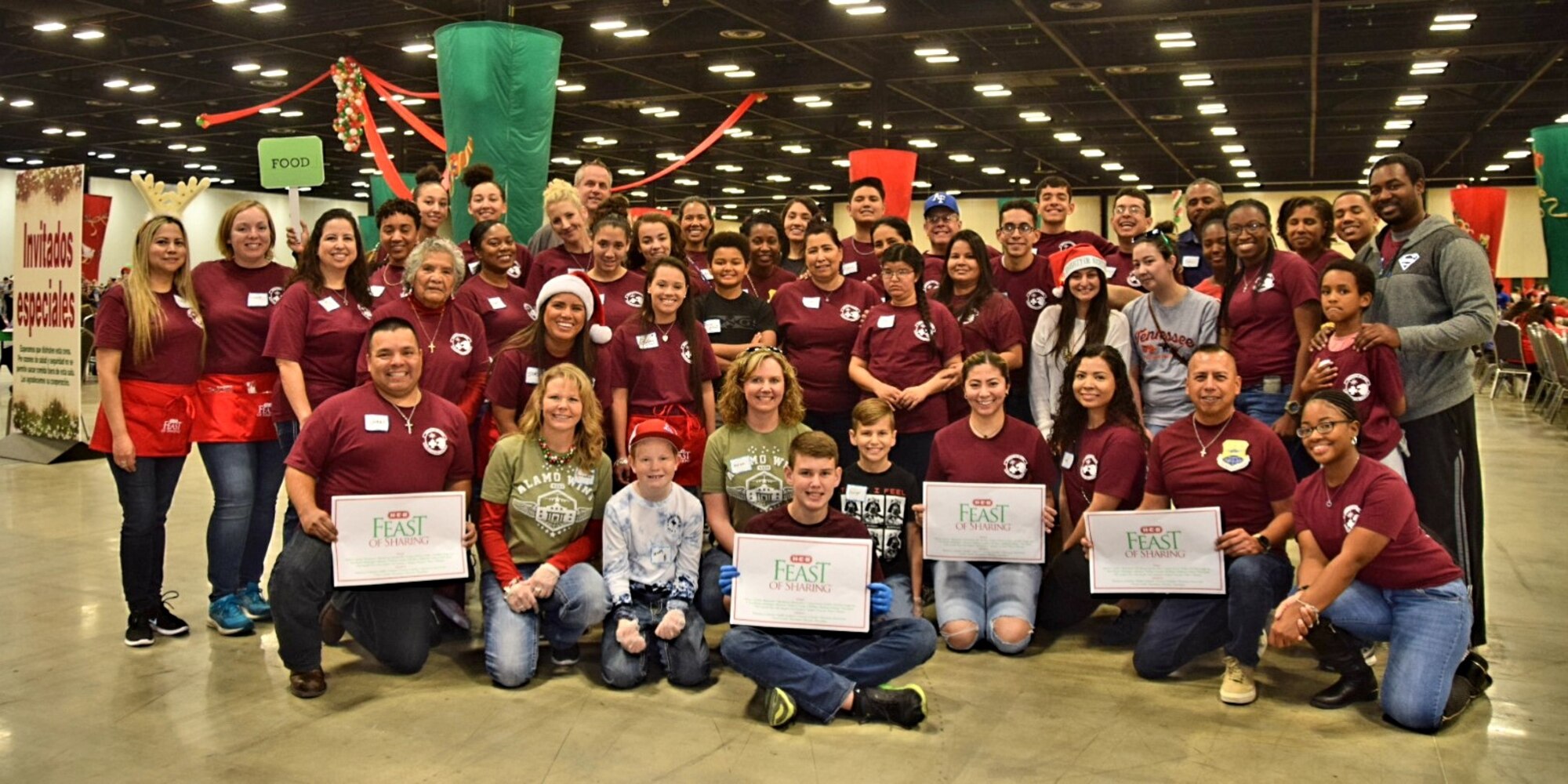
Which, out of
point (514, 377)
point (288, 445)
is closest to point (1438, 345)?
point (514, 377)

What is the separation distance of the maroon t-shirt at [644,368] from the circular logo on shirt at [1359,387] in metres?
2.43

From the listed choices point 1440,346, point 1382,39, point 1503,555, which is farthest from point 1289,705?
point 1382,39

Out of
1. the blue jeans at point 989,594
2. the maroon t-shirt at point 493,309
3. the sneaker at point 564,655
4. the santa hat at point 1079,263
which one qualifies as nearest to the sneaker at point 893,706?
the blue jeans at point 989,594

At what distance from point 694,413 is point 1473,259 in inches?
113

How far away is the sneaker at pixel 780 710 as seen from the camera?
353cm

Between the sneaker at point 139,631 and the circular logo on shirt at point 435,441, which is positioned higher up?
the circular logo on shirt at point 435,441

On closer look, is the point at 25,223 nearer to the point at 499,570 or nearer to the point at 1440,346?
the point at 499,570

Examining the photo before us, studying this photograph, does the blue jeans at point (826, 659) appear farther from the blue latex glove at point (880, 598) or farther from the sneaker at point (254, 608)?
the sneaker at point (254, 608)

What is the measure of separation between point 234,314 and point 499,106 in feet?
12.5

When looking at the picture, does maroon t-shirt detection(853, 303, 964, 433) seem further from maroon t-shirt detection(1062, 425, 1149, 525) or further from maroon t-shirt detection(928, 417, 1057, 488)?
maroon t-shirt detection(1062, 425, 1149, 525)

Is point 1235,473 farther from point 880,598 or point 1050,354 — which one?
point 880,598

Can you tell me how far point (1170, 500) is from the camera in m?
4.22

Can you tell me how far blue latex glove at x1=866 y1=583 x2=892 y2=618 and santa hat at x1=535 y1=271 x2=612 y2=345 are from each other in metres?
1.55

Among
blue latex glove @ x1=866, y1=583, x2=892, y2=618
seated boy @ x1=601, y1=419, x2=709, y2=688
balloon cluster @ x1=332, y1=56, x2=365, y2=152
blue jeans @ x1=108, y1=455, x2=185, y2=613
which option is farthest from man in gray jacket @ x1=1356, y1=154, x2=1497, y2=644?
balloon cluster @ x1=332, y1=56, x2=365, y2=152
